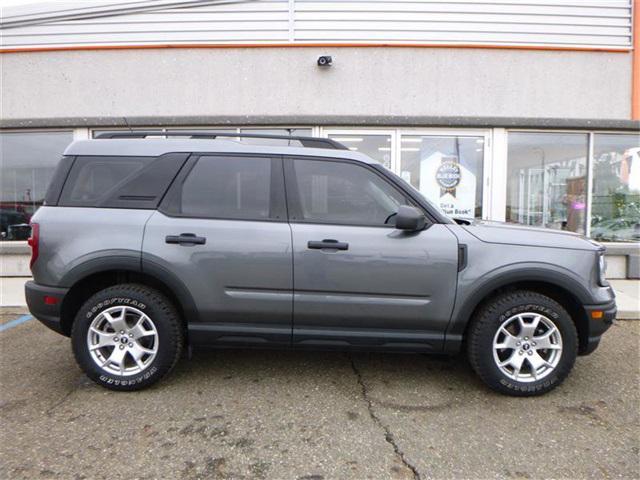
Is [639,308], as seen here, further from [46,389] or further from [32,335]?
[32,335]

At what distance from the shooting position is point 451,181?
7.20 m

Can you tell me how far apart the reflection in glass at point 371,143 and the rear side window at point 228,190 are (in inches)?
167

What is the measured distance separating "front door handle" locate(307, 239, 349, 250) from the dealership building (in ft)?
14.9

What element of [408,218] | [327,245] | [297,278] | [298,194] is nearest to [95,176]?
[298,194]

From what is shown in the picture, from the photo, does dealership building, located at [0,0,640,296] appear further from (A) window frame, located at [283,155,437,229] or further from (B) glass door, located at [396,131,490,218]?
(A) window frame, located at [283,155,437,229]

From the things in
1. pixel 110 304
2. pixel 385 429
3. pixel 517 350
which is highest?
pixel 110 304

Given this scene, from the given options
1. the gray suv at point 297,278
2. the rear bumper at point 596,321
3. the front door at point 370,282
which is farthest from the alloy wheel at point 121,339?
the rear bumper at point 596,321

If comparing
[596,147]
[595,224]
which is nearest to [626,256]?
[595,224]

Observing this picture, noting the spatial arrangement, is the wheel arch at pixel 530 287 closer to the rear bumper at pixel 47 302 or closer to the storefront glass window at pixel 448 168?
the rear bumper at pixel 47 302

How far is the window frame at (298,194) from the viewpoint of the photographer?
2975 millimetres

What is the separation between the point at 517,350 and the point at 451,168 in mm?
4862

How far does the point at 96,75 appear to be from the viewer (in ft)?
23.5

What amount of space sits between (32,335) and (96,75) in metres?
5.13

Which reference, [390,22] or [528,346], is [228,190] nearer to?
[528,346]
